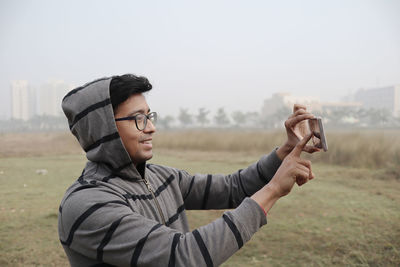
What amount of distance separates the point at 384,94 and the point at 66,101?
8546 centimetres

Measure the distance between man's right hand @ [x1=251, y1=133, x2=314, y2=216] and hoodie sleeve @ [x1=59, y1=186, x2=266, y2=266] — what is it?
0.06m

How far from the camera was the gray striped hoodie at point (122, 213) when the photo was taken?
1.08 meters

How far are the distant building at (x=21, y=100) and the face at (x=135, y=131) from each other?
68.0m

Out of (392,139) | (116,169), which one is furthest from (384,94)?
(116,169)

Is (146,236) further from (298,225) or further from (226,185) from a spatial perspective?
(298,225)

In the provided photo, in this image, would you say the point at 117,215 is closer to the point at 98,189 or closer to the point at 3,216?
the point at 98,189

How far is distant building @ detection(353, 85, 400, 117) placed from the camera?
227 ft

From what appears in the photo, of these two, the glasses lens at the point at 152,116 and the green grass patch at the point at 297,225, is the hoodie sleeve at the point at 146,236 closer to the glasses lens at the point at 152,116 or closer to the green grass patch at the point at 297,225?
the glasses lens at the point at 152,116

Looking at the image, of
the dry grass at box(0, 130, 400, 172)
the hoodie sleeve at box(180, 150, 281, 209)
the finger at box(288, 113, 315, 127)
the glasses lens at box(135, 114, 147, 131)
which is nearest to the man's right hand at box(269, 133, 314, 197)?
the finger at box(288, 113, 315, 127)

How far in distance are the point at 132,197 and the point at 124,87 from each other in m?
0.41

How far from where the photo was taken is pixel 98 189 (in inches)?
47.6

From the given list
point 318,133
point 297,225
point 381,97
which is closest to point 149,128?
point 318,133

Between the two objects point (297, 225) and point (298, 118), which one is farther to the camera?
point (297, 225)

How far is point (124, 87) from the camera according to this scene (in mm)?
1337
